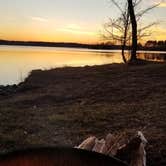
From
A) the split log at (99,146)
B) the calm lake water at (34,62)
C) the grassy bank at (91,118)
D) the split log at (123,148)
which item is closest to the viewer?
the split log at (123,148)

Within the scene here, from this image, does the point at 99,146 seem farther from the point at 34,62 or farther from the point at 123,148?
the point at 34,62

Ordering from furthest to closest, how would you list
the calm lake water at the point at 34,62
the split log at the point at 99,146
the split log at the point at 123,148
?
the calm lake water at the point at 34,62 < the split log at the point at 99,146 < the split log at the point at 123,148

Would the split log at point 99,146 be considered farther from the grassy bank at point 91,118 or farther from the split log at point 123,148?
the grassy bank at point 91,118

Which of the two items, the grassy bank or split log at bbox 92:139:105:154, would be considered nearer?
split log at bbox 92:139:105:154

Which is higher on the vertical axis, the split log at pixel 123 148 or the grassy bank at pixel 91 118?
the split log at pixel 123 148

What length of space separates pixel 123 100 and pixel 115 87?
2194 mm

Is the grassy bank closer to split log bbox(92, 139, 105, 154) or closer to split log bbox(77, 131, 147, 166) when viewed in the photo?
split log bbox(77, 131, 147, 166)

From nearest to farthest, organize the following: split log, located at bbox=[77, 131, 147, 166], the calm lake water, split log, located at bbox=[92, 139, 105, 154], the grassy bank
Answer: split log, located at bbox=[77, 131, 147, 166], split log, located at bbox=[92, 139, 105, 154], the grassy bank, the calm lake water

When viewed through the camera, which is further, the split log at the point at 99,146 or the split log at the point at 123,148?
the split log at the point at 99,146

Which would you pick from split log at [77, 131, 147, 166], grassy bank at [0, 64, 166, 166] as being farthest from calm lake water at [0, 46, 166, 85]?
split log at [77, 131, 147, 166]

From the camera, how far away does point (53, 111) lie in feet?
31.8

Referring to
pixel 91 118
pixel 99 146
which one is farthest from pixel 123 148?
pixel 91 118

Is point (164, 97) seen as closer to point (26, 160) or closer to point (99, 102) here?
point (99, 102)

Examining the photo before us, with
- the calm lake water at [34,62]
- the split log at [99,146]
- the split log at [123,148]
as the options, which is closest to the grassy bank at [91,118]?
the split log at [123,148]
